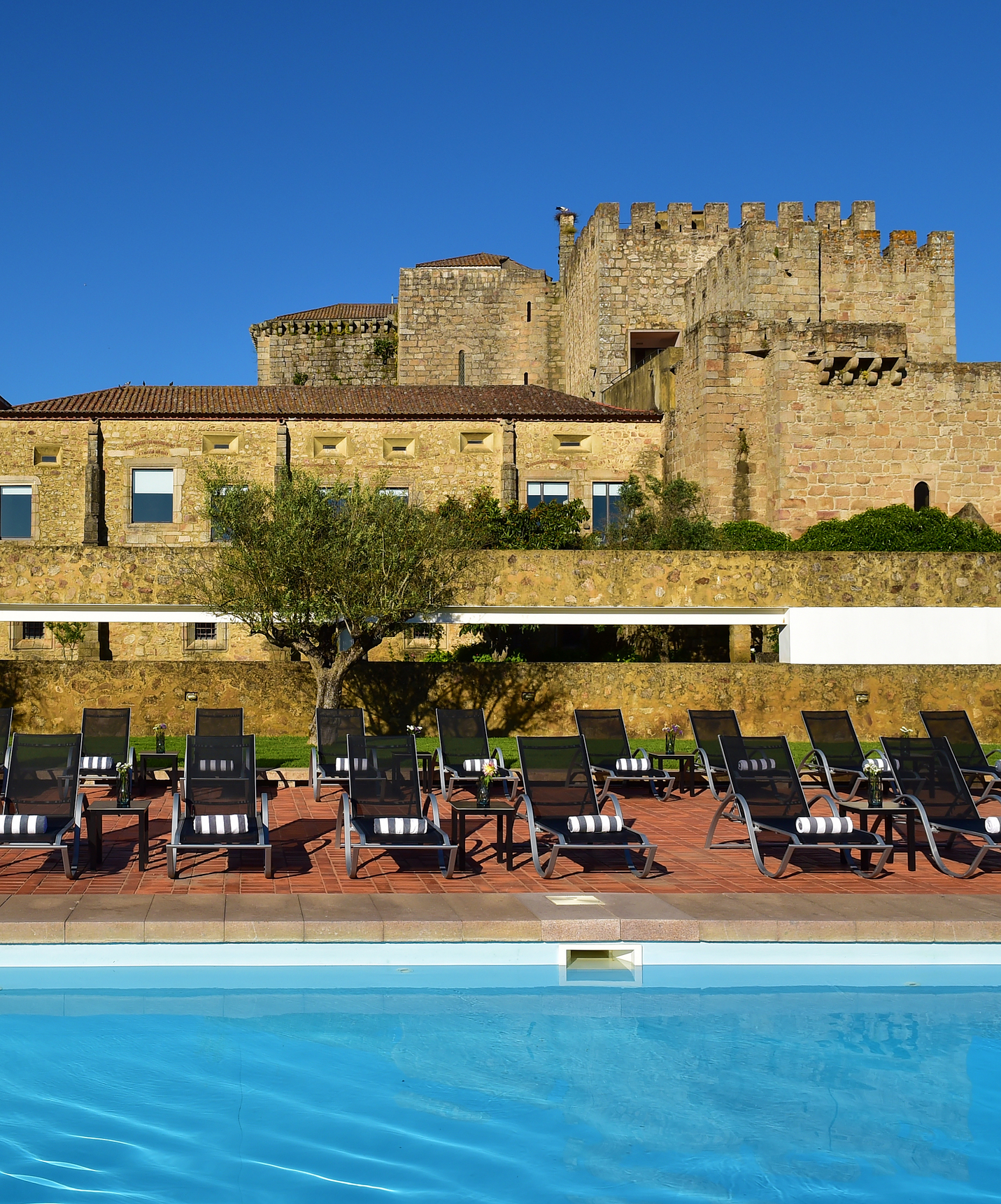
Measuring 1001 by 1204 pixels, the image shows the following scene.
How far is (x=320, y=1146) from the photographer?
5070mm

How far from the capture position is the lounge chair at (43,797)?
8031 millimetres

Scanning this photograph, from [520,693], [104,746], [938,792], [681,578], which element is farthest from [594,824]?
[681,578]

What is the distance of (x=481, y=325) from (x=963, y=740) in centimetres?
3506

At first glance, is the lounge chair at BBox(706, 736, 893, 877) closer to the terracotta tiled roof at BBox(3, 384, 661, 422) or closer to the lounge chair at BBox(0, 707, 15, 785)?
the lounge chair at BBox(0, 707, 15, 785)

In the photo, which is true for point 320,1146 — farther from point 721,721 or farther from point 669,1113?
point 721,721

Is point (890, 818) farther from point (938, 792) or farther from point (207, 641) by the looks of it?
point (207, 641)

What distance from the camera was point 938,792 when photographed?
944 centimetres

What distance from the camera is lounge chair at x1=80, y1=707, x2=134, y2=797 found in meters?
11.7

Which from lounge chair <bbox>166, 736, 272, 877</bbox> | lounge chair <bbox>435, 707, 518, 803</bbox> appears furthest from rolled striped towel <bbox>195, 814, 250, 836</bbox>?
lounge chair <bbox>435, 707, 518, 803</bbox>

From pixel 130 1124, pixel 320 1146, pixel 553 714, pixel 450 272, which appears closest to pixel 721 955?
pixel 320 1146

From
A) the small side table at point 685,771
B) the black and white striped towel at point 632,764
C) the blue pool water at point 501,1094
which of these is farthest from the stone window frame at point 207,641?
the blue pool water at point 501,1094

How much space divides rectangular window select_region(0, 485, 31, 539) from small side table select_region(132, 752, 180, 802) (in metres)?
20.7

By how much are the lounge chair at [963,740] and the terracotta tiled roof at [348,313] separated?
1557 inches

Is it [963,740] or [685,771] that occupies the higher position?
[963,740]
